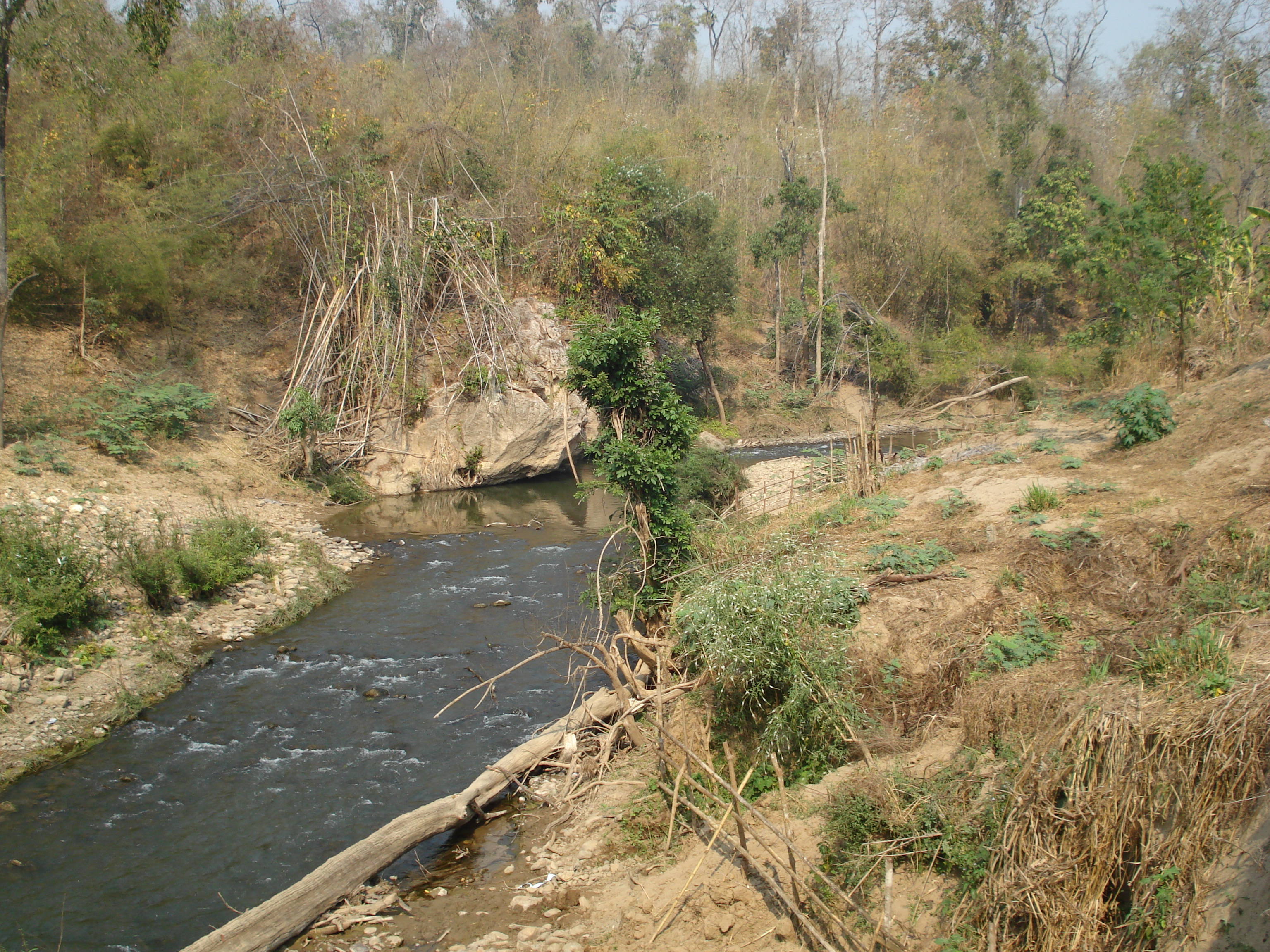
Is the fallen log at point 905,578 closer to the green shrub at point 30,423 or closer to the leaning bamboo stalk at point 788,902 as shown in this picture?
the leaning bamboo stalk at point 788,902

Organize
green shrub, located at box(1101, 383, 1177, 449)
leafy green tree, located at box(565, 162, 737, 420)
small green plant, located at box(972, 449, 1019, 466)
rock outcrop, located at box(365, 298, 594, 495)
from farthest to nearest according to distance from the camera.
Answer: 1. leafy green tree, located at box(565, 162, 737, 420)
2. rock outcrop, located at box(365, 298, 594, 495)
3. small green plant, located at box(972, 449, 1019, 466)
4. green shrub, located at box(1101, 383, 1177, 449)

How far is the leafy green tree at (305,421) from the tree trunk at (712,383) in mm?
11237

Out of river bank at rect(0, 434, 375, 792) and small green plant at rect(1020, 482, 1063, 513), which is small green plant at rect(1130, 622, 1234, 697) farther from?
river bank at rect(0, 434, 375, 792)

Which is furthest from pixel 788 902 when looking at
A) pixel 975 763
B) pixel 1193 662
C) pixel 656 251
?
pixel 656 251

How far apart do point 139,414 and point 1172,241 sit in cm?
1726

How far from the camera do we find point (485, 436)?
18.5 m

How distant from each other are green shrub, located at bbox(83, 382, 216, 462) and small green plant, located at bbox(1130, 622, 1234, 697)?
584 inches

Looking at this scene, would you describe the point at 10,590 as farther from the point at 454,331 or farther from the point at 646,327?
the point at 454,331

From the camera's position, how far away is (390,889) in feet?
19.9

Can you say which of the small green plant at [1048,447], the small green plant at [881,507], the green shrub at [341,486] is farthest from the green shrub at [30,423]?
the small green plant at [1048,447]

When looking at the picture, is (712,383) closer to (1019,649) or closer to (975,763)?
(1019,649)

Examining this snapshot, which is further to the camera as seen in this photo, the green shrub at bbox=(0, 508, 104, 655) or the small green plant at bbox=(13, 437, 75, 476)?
the small green plant at bbox=(13, 437, 75, 476)

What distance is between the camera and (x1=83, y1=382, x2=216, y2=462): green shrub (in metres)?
14.2

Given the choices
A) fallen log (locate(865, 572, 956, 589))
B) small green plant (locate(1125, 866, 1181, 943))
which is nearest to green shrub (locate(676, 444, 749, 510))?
fallen log (locate(865, 572, 956, 589))
